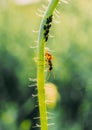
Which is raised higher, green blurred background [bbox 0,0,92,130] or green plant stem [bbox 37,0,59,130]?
green plant stem [bbox 37,0,59,130]

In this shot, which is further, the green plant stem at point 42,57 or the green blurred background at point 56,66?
the green blurred background at point 56,66

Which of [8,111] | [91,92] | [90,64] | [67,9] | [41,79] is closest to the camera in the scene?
[41,79]

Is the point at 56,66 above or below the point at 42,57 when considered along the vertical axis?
below

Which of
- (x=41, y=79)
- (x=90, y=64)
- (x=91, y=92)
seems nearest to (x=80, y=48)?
(x=90, y=64)

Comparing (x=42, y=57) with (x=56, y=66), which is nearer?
(x=42, y=57)

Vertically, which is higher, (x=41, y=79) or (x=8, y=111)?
(x=41, y=79)

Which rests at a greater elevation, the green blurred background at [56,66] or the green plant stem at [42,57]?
the green plant stem at [42,57]

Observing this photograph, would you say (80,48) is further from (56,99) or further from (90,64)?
(56,99)

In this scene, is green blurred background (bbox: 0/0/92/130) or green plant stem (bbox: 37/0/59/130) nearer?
green plant stem (bbox: 37/0/59/130)
